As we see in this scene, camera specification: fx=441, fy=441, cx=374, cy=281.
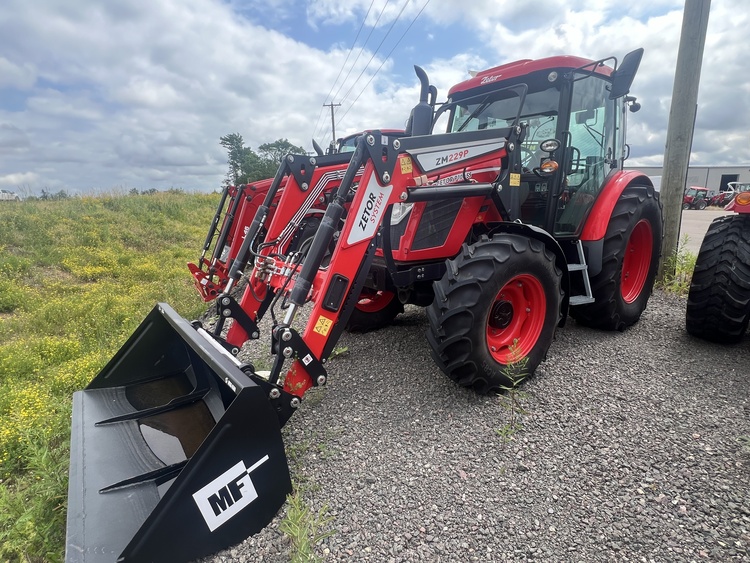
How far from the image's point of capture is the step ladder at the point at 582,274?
3.70 meters

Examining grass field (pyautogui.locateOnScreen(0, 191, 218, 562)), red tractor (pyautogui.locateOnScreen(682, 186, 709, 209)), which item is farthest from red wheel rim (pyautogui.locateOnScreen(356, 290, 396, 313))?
red tractor (pyautogui.locateOnScreen(682, 186, 709, 209))

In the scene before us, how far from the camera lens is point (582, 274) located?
3854 millimetres

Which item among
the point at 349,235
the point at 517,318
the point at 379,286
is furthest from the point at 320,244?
the point at 517,318

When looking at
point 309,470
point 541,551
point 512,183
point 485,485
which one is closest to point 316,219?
point 512,183

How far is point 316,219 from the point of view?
4562mm

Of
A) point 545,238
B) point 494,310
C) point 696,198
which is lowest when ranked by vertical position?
point 696,198

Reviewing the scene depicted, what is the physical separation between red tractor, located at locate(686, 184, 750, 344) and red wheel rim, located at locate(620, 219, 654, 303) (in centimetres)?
58

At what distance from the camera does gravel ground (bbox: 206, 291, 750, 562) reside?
76.9 inches

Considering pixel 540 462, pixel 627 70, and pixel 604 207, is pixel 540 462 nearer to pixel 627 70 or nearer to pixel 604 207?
pixel 604 207

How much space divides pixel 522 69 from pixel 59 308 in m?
6.55

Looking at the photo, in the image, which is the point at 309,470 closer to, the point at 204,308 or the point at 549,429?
the point at 549,429

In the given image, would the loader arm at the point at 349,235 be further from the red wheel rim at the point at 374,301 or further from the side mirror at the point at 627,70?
the red wheel rim at the point at 374,301

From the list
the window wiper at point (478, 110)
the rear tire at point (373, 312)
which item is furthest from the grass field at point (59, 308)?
the window wiper at point (478, 110)

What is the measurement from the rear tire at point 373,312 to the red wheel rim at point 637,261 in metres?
2.34
